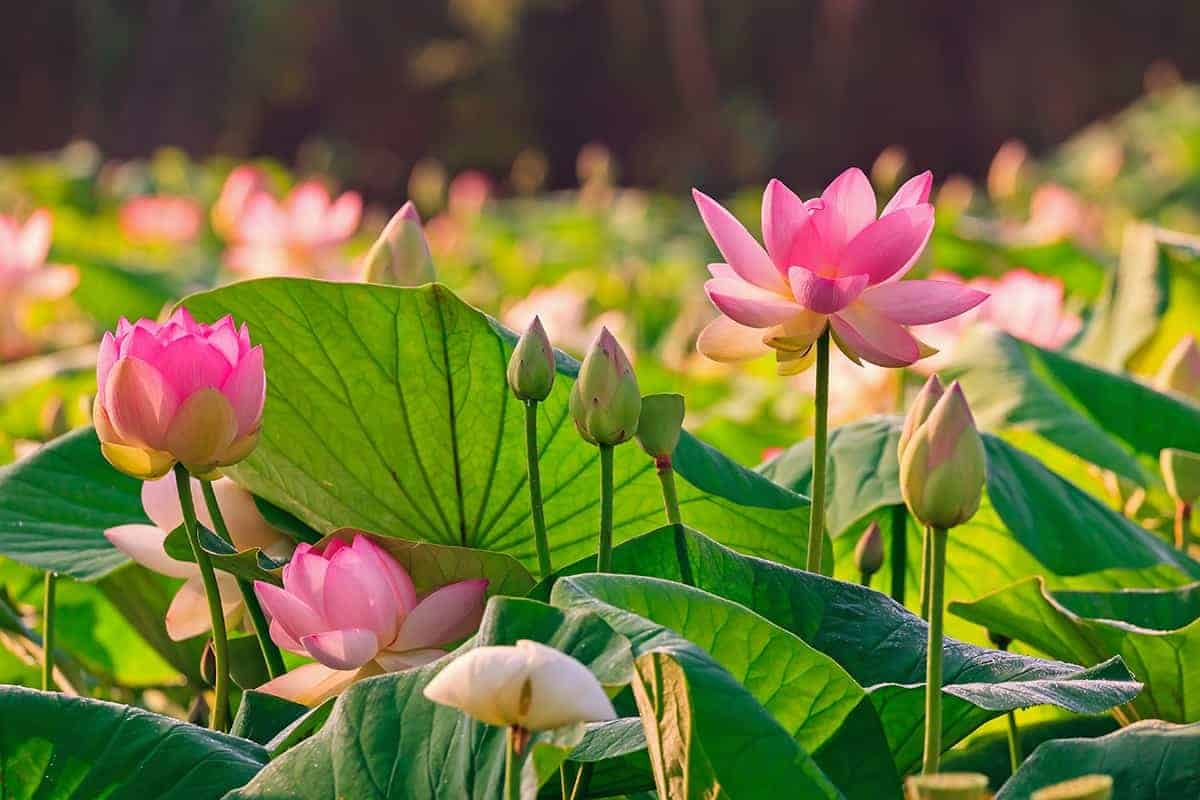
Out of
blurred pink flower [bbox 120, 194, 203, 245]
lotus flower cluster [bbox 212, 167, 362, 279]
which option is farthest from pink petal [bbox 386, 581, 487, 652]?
blurred pink flower [bbox 120, 194, 203, 245]

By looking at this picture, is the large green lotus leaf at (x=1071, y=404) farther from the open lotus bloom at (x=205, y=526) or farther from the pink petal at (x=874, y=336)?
the open lotus bloom at (x=205, y=526)

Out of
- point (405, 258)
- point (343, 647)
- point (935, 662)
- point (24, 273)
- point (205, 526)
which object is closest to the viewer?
point (935, 662)

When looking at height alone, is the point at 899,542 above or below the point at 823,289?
below

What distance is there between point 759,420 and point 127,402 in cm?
99

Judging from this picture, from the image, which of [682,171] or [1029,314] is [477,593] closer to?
[1029,314]

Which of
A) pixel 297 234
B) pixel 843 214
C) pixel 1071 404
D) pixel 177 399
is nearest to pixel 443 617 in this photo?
pixel 177 399

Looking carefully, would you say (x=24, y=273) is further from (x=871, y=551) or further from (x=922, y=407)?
(x=922, y=407)

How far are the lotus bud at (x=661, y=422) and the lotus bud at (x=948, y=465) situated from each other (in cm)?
18

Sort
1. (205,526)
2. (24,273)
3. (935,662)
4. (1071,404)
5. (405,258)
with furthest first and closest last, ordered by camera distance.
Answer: (24,273) → (1071,404) → (405,258) → (205,526) → (935,662)

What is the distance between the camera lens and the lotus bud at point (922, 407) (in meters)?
0.67

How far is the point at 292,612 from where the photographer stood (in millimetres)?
729

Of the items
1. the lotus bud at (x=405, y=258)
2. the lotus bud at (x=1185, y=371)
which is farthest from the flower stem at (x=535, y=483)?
the lotus bud at (x=1185, y=371)

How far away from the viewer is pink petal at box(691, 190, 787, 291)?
75 centimetres

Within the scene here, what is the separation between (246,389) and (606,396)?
6.3 inches
